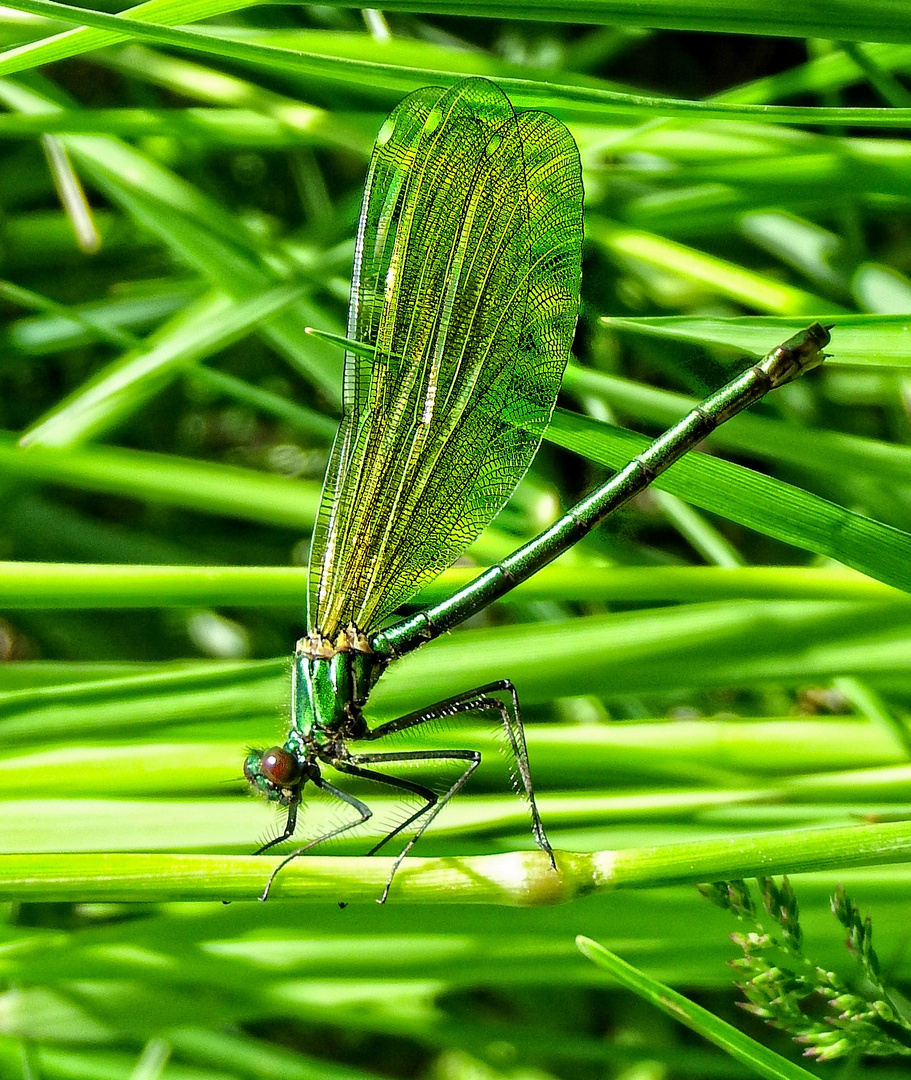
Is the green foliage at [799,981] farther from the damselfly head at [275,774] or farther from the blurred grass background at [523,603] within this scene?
the damselfly head at [275,774]

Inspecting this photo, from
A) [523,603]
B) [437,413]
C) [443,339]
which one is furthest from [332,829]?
[443,339]

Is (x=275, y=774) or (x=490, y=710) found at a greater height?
(x=490, y=710)

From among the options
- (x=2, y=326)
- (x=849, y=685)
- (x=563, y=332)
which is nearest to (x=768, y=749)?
(x=849, y=685)

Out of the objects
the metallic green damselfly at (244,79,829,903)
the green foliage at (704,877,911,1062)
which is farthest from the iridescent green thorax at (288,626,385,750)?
the green foliage at (704,877,911,1062)

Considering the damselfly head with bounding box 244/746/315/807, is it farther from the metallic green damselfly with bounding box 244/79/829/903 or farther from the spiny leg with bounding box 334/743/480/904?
A: the spiny leg with bounding box 334/743/480/904

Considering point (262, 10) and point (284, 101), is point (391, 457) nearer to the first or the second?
point (284, 101)

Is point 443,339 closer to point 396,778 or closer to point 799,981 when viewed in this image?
point 396,778

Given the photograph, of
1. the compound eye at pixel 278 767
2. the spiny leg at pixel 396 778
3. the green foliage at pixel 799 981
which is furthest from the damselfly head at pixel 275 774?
the green foliage at pixel 799 981
